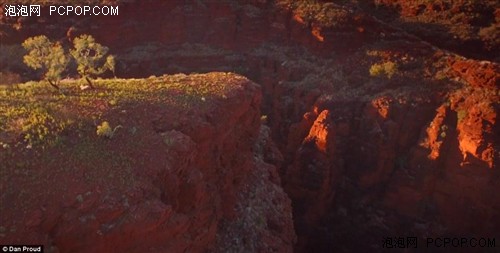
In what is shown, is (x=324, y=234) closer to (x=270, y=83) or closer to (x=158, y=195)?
(x=270, y=83)

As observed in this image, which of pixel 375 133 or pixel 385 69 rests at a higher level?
pixel 385 69

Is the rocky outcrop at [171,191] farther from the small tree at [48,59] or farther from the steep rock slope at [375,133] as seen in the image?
the steep rock slope at [375,133]

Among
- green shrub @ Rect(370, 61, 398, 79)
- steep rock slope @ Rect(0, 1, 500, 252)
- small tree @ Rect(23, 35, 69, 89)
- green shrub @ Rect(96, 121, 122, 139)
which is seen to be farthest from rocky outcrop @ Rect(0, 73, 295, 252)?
green shrub @ Rect(370, 61, 398, 79)

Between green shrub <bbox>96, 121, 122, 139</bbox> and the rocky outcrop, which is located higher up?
green shrub <bbox>96, 121, 122, 139</bbox>

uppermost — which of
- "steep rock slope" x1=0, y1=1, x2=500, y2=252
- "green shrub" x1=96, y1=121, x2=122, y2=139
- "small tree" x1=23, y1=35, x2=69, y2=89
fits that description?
"small tree" x1=23, y1=35, x2=69, y2=89

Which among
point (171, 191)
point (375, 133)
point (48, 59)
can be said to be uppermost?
point (48, 59)

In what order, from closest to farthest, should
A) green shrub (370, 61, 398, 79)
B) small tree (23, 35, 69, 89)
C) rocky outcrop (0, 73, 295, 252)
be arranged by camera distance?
1. rocky outcrop (0, 73, 295, 252)
2. small tree (23, 35, 69, 89)
3. green shrub (370, 61, 398, 79)

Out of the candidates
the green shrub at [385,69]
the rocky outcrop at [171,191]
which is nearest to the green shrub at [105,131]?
the rocky outcrop at [171,191]

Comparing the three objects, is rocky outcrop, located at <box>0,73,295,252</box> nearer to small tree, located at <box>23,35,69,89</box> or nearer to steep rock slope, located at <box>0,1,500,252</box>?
small tree, located at <box>23,35,69,89</box>

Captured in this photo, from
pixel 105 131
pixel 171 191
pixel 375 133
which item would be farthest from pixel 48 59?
pixel 375 133

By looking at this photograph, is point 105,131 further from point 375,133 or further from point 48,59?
point 375,133
